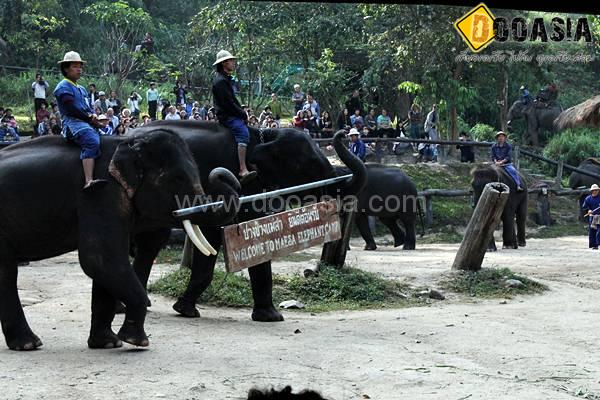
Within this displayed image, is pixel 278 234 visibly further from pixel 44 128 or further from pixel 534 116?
pixel 534 116

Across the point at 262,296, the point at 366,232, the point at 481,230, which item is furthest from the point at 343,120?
the point at 262,296

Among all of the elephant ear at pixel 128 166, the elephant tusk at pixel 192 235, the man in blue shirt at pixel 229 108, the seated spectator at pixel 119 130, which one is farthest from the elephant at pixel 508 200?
the elephant ear at pixel 128 166

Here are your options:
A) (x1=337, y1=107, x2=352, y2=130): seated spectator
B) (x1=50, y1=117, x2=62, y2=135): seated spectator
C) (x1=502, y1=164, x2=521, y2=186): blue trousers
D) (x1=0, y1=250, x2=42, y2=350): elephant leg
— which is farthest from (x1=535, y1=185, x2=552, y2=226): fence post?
(x1=0, y1=250, x2=42, y2=350): elephant leg

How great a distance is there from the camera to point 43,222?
8.62m

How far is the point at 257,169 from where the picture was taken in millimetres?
11328

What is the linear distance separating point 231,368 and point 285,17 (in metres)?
22.8

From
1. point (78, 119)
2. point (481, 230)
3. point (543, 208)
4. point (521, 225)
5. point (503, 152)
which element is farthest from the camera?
point (543, 208)

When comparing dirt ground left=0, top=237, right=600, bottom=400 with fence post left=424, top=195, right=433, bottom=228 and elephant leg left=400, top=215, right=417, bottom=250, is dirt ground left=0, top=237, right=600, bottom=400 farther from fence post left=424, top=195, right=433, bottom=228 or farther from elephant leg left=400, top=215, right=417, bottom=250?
fence post left=424, top=195, right=433, bottom=228

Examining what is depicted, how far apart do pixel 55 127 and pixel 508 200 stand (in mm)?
8384

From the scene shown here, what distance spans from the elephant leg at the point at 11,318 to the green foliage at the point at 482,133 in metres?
25.2

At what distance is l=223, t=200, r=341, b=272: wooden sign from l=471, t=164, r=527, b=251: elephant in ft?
29.0

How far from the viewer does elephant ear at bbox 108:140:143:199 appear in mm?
8766

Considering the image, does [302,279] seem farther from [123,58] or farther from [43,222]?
[123,58]

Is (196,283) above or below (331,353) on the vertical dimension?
above
